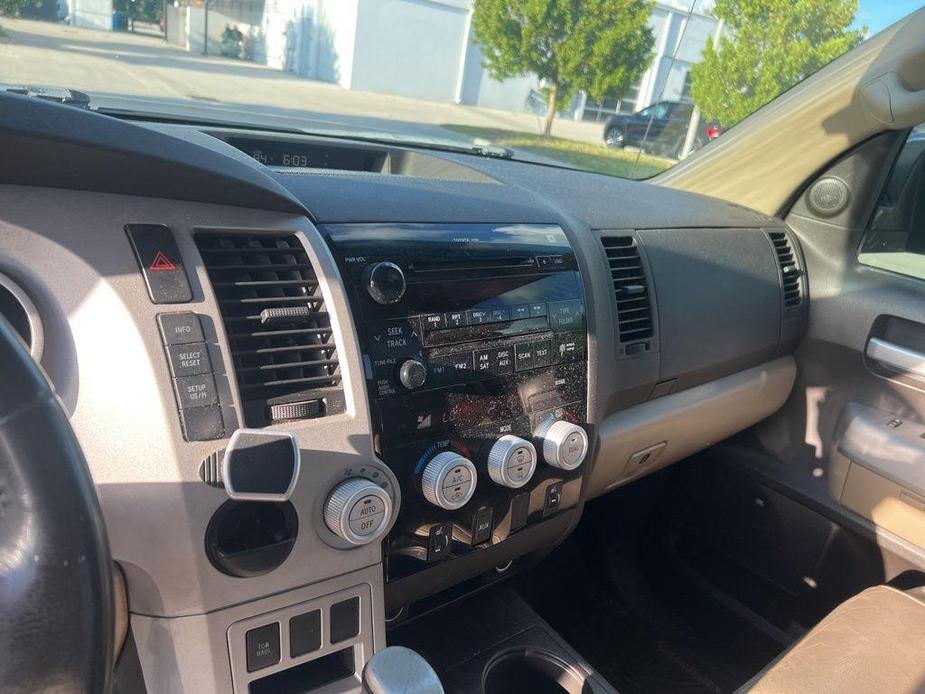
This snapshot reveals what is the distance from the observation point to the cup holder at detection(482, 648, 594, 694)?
74.9 inches

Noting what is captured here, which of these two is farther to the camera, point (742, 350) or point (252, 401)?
point (742, 350)

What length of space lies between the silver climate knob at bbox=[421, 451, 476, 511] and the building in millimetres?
1537

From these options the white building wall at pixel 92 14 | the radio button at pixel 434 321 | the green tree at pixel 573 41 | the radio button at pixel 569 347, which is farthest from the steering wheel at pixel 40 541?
the green tree at pixel 573 41

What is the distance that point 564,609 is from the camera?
2.67 meters

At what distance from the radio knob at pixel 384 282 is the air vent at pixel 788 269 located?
5.41 feet

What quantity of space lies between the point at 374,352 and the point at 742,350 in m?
1.47

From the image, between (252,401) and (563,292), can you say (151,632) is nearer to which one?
(252,401)

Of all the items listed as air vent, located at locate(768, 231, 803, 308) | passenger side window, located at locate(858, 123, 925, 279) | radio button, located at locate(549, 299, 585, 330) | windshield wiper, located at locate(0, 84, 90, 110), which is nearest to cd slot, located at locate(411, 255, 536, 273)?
radio button, located at locate(549, 299, 585, 330)

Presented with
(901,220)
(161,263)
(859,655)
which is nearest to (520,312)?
(161,263)

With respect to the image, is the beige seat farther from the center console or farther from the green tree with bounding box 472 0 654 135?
the green tree with bounding box 472 0 654 135

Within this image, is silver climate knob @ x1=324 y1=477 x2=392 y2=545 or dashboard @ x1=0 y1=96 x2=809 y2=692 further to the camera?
silver climate knob @ x1=324 y1=477 x2=392 y2=545

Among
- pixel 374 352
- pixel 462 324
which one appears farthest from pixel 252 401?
pixel 462 324

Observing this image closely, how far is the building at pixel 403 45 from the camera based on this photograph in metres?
2.50

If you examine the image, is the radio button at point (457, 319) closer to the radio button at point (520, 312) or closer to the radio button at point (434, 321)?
the radio button at point (434, 321)
